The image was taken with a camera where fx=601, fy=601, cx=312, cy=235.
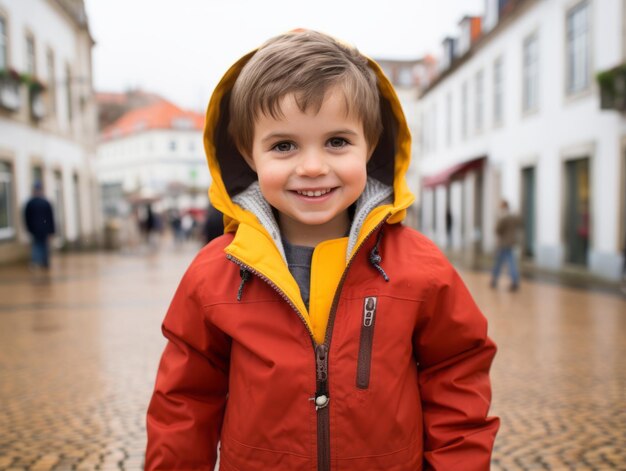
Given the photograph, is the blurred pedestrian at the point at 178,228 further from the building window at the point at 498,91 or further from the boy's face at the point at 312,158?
the boy's face at the point at 312,158

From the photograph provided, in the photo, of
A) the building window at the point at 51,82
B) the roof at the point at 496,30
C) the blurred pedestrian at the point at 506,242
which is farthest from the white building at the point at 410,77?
the blurred pedestrian at the point at 506,242

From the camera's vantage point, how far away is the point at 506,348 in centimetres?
561

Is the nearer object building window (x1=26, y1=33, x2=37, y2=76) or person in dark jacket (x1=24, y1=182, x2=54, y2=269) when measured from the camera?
person in dark jacket (x1=24, y1=182, x2=54, y2=269)

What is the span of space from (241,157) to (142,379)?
336 centimetres

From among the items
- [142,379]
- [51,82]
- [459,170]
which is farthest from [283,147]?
[51,82]

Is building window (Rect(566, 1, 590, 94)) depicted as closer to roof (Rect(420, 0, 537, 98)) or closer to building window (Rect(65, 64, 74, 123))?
roof (Rect(420, 0, 537, 98))

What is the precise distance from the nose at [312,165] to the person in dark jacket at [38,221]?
11765 mm

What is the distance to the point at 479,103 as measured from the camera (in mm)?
20078

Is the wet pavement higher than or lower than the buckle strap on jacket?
lower

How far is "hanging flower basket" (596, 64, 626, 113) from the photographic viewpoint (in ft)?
35.5

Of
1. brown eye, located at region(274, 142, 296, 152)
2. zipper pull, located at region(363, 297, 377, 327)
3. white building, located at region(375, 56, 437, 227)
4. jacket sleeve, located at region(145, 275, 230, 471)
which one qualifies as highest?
white building, located at region(375, 56, 437, 227)

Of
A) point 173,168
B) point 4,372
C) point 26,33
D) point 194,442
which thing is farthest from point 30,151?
point 173,168

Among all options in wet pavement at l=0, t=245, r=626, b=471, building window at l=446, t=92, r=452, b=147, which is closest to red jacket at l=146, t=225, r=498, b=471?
wet pavement at l=0, t=245, r=626, b=471

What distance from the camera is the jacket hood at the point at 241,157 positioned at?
5.15 ft
